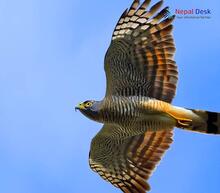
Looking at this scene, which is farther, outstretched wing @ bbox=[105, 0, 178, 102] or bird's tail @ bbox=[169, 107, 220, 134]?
outstretched wing @ bbox=[105, 0, 178, 102]

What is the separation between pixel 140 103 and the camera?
13.6m

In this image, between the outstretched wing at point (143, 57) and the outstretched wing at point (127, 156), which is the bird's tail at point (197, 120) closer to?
the outstretched wing at point (143, 57)

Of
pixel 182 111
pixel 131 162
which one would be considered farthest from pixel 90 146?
pixel 182 111

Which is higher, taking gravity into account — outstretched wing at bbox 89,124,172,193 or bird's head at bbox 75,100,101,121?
bird's head at bbox 75,100,101,121

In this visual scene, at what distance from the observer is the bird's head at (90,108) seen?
13672 millimetres

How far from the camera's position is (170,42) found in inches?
550

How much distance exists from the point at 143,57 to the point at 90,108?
1.52 meters

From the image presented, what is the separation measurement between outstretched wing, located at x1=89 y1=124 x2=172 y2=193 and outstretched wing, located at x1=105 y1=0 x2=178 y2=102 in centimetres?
100

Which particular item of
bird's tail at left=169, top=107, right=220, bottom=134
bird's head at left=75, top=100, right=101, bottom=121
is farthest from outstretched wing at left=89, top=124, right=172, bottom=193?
bird's tail at left=169, top=107, right=220, bottom=134

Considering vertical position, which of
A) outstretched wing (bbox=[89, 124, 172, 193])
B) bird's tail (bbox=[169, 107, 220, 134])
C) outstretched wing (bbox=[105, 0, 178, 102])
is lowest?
outstretched wing (bbox=[89, 124, 172, 193])

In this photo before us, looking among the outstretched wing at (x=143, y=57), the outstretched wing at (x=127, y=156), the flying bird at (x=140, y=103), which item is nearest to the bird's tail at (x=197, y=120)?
the flying bird at (x=140, y=103)

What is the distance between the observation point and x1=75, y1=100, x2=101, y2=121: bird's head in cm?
1367

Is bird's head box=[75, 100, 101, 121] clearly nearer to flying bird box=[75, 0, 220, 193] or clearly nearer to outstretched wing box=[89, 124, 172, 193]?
flying bird box=[75, 0, 220, 193]

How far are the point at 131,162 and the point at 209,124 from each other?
2.21 meters
